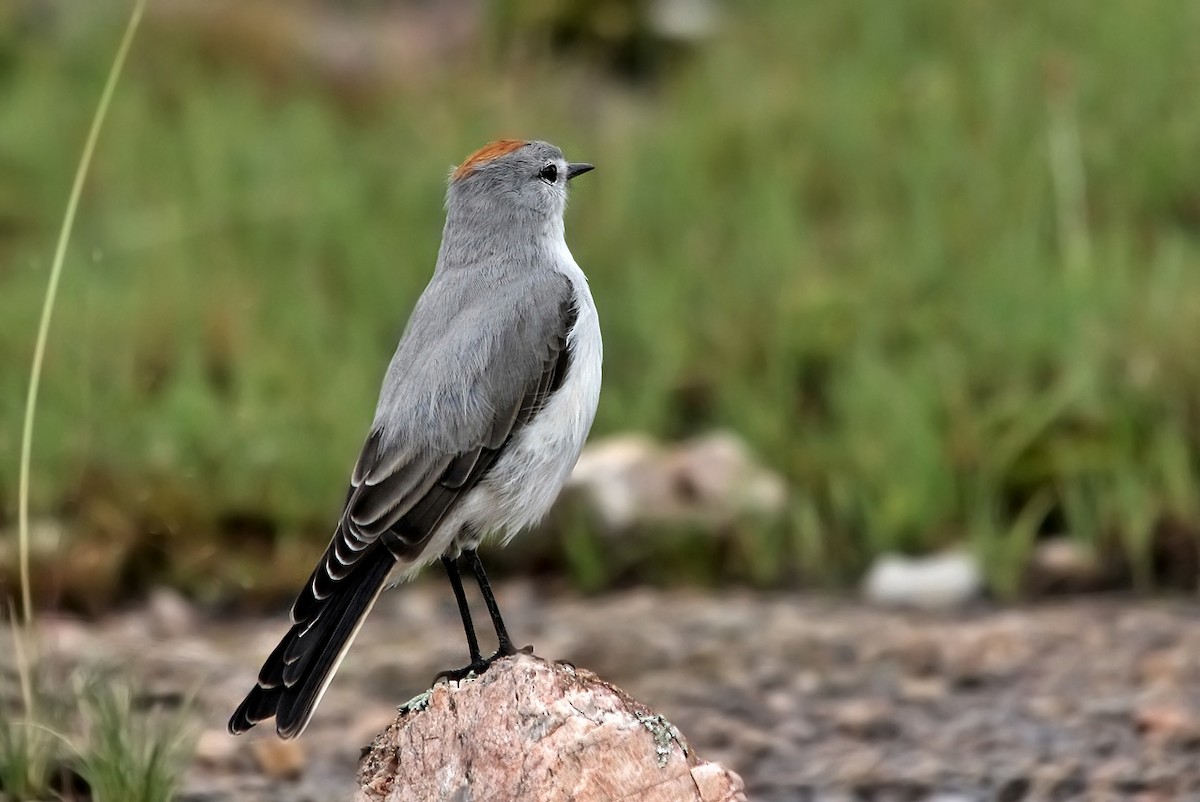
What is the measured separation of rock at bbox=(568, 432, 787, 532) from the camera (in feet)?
24.2

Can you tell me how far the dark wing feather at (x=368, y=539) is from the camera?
4312 millimetres

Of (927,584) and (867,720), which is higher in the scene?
(927,584)

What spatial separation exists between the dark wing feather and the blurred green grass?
1555 millimetres

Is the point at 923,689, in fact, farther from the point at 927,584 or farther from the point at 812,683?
the point at 927,584

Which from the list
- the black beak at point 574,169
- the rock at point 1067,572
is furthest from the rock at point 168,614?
the rock at point 1067,572

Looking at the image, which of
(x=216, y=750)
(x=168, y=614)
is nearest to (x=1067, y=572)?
(x=216, y=750)

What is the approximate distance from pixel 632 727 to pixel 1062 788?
6.42 feet

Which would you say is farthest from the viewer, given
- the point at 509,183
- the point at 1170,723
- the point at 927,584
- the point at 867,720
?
the point at 927,584

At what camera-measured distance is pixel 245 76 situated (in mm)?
12305

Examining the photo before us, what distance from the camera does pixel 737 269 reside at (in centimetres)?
910

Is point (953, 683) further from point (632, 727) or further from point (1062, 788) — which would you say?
point (632, 727)

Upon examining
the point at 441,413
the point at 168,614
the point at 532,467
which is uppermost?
the point at 441,413

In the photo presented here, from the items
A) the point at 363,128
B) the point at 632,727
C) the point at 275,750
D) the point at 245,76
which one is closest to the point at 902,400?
the point at 275,750

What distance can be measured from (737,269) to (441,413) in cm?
448
